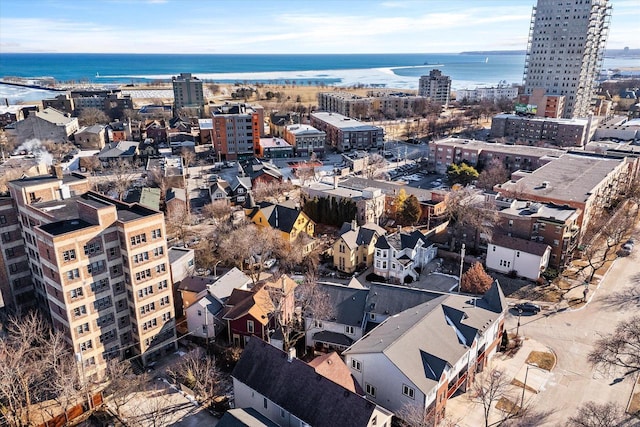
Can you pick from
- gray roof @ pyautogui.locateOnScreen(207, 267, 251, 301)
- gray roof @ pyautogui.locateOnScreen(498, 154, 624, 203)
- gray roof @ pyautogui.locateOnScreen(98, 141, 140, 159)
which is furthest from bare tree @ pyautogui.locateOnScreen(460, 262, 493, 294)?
gray roof @ pyautogui.locateOnScreen(98, 141, 140, 159)

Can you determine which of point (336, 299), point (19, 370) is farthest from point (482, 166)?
point (19, 370)

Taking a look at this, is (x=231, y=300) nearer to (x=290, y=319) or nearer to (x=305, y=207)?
(x=290, y=319)

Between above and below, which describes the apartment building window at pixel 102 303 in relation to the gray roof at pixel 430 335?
above

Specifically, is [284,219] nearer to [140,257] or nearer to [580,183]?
[140,257]

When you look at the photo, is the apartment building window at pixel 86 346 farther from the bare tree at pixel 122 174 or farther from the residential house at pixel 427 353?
the bare tree at pixel 122 174

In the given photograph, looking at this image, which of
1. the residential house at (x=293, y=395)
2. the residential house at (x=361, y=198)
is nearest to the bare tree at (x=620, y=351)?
the residential house at (x=293, y=395)

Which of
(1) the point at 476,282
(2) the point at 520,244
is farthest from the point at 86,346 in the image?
(2) the point at 520,244
